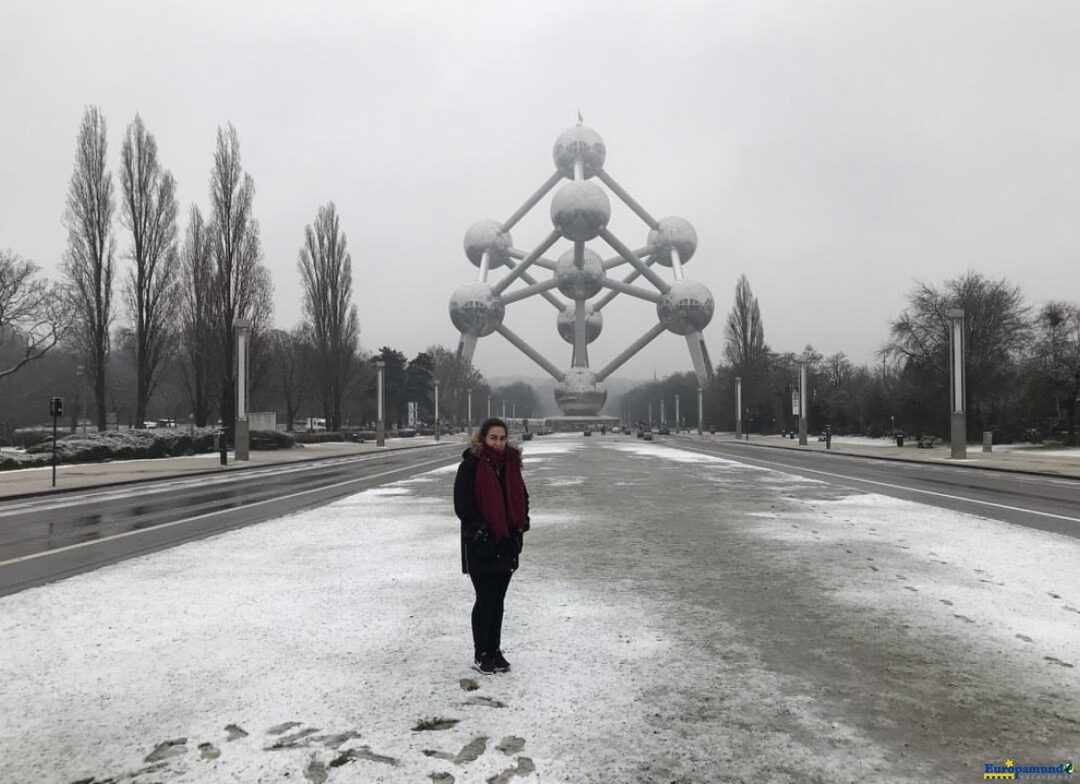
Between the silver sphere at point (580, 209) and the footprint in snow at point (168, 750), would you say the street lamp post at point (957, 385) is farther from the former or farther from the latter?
the silver sphere at point (580, 209)

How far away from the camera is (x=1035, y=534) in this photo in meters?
10.0

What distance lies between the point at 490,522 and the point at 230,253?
3737 cm

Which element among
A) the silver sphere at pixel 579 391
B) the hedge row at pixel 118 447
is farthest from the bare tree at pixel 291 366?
the silver sphere at pixel 579 391

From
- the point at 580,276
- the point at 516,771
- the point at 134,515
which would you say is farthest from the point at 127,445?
the point at 580,276

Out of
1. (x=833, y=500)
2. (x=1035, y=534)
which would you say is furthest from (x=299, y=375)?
(x=1035, y=534)

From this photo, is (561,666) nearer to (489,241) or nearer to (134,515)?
(134,515)

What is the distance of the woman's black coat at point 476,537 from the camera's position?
4.60 m

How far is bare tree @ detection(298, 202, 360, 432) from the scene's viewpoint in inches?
2018

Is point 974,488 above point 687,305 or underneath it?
underneath

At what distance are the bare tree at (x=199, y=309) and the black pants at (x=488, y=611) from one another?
38013 mm

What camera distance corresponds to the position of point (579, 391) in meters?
99.8

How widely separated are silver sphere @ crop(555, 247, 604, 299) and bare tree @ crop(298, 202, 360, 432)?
47.1m

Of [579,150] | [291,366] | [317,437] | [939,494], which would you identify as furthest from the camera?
[579,150]

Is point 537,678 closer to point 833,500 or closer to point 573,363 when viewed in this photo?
point 833,500
